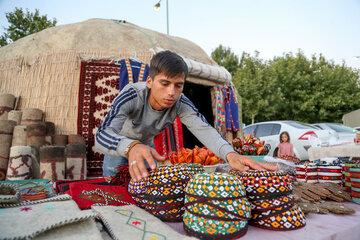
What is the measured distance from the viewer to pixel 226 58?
2311 centimetres

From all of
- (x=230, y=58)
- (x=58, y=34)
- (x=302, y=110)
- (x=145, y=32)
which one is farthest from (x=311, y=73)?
(x=58, y=34)

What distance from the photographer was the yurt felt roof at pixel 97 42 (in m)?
4.75

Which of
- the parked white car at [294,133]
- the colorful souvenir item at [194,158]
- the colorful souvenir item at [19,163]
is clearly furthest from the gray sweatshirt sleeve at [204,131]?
the parked white car at [294,133]

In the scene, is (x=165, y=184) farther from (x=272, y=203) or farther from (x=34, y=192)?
(x=34, y=192)

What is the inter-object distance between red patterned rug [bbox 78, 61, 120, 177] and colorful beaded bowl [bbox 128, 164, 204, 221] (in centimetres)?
362

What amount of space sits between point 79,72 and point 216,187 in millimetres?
4401

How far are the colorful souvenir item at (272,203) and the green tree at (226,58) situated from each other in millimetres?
22568

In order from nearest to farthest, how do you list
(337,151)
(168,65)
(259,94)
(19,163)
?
(168,65) → (19,163) → (337,151) → (259,94)

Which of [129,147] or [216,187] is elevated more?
[129,147]

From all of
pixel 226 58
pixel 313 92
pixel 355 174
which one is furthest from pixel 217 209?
pixel 226 58

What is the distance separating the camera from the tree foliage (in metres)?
14.4

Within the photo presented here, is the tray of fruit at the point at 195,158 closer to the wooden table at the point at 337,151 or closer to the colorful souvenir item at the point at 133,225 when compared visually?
the colorful souvenir item at the point at 133,225

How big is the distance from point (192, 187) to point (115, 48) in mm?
4454

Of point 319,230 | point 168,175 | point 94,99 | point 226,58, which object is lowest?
point 319,230
